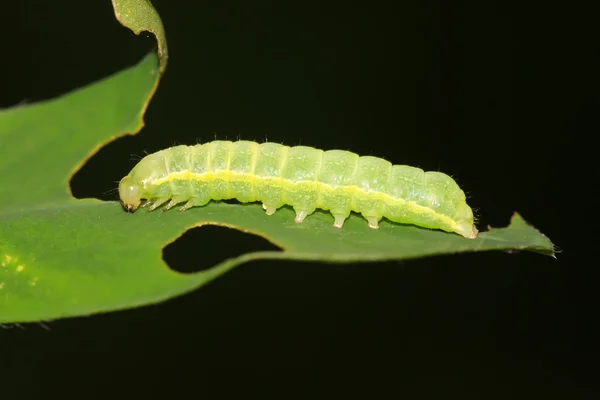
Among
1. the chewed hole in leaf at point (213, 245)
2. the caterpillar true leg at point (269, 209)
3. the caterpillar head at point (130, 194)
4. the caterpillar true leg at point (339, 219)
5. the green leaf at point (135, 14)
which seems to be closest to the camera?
the green leaf at point (135, 14)

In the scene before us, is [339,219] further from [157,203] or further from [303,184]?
[157,203]

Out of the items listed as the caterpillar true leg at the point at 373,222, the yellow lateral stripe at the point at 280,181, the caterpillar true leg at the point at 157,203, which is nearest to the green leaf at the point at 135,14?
the caterpillar true leg at the point at 157,203

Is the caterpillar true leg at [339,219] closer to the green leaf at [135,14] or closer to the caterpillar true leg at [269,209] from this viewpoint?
the caterpillar true leg at [269,209]

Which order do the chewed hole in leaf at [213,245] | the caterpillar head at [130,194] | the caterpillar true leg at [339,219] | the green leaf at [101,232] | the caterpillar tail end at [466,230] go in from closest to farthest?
the green leaf at [101,232] → the caterpillar head at [130,194] → the caterpillar true leg at [339,219] → the caterpillar tail end at [466,230] → the chewed hole in leaf at [213,245]

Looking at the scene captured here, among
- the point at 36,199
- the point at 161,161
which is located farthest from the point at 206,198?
the point at 36,199

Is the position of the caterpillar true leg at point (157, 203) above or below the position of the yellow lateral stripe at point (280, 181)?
below

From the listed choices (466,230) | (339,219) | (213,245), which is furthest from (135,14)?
(213,245)

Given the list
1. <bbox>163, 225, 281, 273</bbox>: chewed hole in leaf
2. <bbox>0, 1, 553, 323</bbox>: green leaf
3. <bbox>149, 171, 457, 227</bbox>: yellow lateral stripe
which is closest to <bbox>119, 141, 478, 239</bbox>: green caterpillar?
<bbox>149, 171, 457, 227</bbox>: yellow lateral stripe
